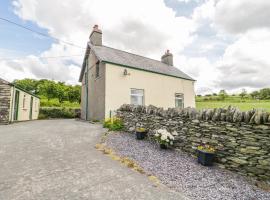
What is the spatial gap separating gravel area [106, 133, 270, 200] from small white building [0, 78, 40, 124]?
1120 cm

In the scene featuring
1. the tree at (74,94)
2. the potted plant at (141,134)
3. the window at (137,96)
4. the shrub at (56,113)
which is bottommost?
the potted plant at (141,134)

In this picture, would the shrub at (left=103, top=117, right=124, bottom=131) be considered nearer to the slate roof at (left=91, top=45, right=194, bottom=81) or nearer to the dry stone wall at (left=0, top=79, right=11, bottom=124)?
the slate roof at (left=91, top=45, right=194, bottom=81)

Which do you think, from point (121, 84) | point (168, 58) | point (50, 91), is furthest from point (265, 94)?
point (50, 91)

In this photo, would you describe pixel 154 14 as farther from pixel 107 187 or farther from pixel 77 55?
pixel 107 187

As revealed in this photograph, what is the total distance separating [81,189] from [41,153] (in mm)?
2758

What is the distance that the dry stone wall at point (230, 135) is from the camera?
3.26 m

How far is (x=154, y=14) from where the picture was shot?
32.6 ft

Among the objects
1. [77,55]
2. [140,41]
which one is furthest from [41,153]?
[140,41]

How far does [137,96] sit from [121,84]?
1746mm

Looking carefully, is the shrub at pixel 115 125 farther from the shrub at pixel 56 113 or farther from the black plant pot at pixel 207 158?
the shrub at pixel 56 113

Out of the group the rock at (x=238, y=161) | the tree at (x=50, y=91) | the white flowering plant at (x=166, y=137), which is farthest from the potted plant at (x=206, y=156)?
the tree at (x=50, y=91)

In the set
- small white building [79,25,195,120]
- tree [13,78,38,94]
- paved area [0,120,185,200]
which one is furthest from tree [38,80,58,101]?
paved area [0,120,185,200]

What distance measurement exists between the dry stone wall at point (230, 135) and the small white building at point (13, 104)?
1238 centimetres

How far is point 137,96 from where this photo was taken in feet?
40.3
